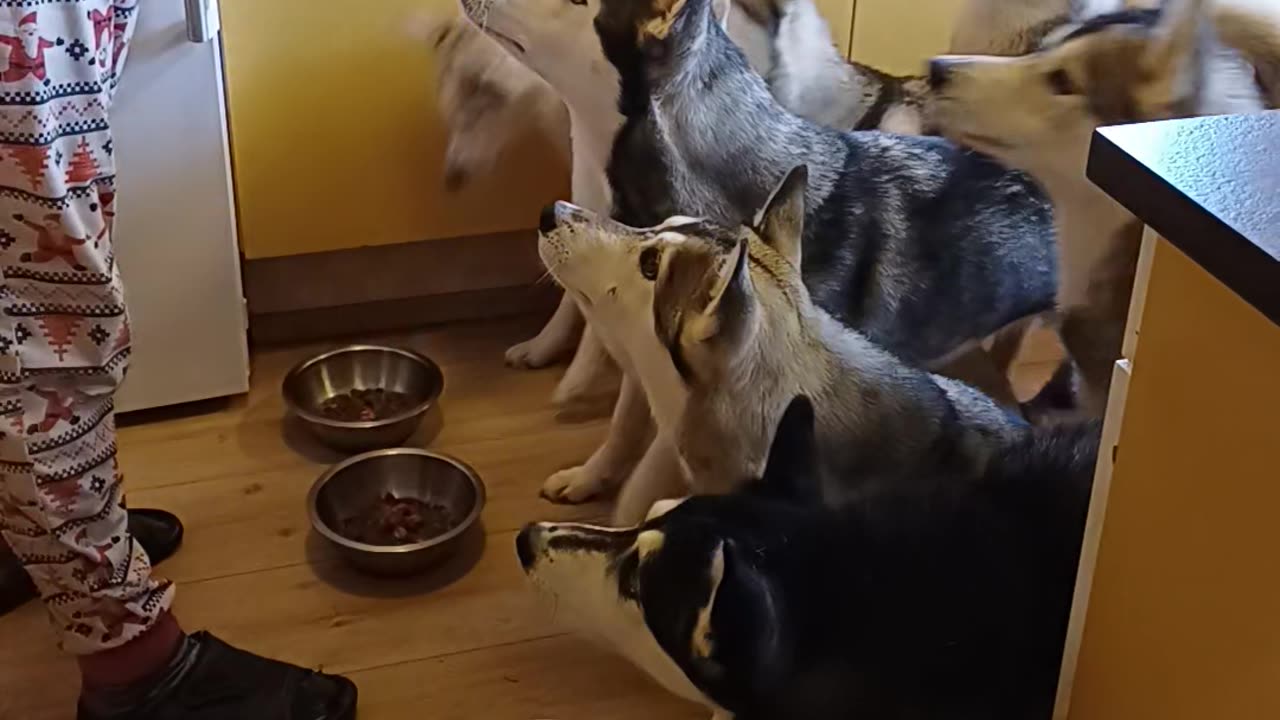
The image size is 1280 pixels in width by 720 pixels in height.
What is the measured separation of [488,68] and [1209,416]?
4.49ft

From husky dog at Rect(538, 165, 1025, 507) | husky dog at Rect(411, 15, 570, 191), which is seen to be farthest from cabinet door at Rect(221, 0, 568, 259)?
husky dog at Rect(538, 165, 1025, 507)

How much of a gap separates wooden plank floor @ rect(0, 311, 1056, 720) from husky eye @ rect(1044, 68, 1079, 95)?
0.68 meters

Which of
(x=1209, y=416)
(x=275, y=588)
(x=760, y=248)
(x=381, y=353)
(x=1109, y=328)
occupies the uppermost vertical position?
(x=1209, y=416)

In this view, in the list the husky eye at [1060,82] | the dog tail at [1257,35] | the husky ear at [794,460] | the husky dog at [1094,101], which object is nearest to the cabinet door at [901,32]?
the husky dog at [1094,101]

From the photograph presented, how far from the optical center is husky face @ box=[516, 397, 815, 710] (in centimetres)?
112

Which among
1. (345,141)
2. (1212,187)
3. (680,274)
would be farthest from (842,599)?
(345,141)

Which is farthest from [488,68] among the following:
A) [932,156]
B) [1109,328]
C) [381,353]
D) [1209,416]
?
[1209,416]

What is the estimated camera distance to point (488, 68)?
6.51 feet

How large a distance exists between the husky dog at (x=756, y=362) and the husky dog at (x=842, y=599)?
0.15 m

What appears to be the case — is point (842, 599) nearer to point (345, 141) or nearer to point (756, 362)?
point (756, 362)

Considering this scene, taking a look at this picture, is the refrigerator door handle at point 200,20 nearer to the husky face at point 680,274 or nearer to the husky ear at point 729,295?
the husky face at point 680,274

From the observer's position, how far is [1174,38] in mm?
1422

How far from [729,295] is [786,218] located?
0.59 feet

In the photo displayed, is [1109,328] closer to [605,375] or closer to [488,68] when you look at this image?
[605,375]
